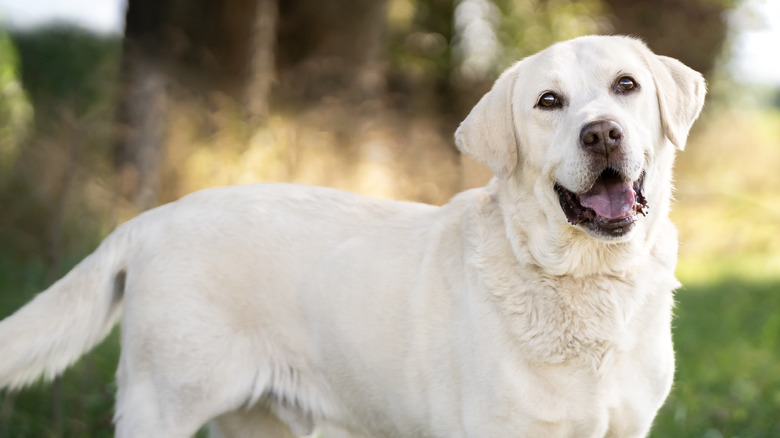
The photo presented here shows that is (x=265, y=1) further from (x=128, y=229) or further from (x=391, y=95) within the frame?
(x=128, y=229)

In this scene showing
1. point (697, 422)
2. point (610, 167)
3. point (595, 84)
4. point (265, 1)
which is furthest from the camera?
point (265, 1)

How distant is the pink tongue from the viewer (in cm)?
262

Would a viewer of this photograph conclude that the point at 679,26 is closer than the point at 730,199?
No

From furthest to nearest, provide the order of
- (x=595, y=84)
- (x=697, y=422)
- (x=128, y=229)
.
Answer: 1. (x=697, y=422)
2. (x=128, y=229)
3. (x=595, y=84)

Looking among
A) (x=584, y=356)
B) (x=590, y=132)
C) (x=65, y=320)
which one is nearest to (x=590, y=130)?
(x=590, y=132)

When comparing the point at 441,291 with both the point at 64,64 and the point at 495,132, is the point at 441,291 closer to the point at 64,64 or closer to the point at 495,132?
the point at 495,132

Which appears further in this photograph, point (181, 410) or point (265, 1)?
point (265, 1)

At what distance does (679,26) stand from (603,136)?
14.4 metres

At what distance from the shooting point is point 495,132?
111 inches

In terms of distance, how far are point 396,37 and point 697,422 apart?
10.9m

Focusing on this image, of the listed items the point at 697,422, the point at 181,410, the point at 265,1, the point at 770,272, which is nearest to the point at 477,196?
the point at 181,410

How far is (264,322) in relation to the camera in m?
3.06

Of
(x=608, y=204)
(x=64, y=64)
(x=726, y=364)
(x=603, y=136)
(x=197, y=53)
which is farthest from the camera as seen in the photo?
(x=64, y=64)

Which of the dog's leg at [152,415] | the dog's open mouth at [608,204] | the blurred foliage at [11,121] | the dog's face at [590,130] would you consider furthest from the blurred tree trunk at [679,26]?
the dog's leg at [152,415]
